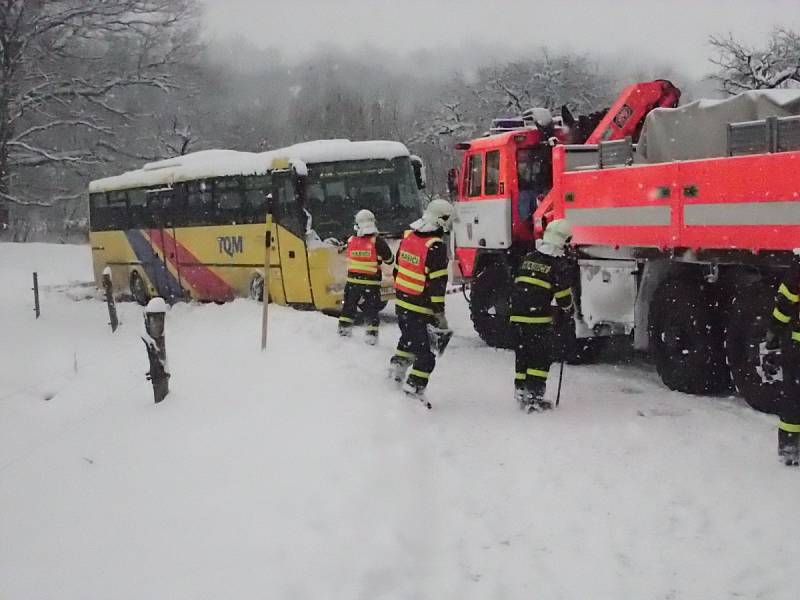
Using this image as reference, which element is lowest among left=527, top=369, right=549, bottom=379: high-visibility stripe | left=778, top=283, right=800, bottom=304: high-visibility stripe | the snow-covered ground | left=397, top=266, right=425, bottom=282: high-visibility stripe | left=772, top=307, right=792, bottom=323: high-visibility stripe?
the snow-covered ground

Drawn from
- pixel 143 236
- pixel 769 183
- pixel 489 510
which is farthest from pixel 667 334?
pixel 143 236

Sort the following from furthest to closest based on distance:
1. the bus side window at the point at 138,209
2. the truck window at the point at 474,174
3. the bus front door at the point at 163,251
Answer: the bus side window at the point at 138,209 < the bus front door at the point at 163,251 < the truck window at the point at 474,174

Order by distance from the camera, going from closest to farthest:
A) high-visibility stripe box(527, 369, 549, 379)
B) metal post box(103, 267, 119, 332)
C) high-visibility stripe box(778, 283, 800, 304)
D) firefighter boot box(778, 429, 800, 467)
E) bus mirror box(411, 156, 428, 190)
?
high-visibility stripe box(778, 283, 800, 304)
firefighter boot box(778, 429, 800, 467)
high-visibility stripe box(527, 369, 549, 379)
bus mirror box(411, 156, 428, 190)
metal post box(103, 267, 119, 332)

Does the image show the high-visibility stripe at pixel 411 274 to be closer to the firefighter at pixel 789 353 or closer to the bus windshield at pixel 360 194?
the firefighter at pixel 789 353

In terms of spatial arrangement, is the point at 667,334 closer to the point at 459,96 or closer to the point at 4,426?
the point at 4,426

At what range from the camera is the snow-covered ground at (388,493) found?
4.40 meters

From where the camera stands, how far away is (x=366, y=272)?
10945mm

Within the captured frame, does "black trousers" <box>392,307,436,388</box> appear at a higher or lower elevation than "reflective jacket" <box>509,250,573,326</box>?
lower

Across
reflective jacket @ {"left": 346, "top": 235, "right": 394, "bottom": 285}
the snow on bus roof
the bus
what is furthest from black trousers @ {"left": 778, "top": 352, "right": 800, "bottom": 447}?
the snow on bus roof

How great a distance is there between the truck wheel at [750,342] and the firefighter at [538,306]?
147 centimetres

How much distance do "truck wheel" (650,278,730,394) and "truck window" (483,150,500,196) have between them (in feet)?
11.7

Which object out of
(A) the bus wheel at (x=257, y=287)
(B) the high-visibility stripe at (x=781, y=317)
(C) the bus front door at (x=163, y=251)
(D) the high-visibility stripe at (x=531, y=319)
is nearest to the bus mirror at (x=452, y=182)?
(D) the high-visibility stripe at (x=531, y=319)

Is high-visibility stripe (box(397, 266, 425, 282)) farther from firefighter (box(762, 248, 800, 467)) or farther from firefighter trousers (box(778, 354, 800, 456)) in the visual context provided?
firefighter trousers (box(778, 354, 800, 456))

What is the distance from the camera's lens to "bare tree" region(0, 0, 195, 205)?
109ft
